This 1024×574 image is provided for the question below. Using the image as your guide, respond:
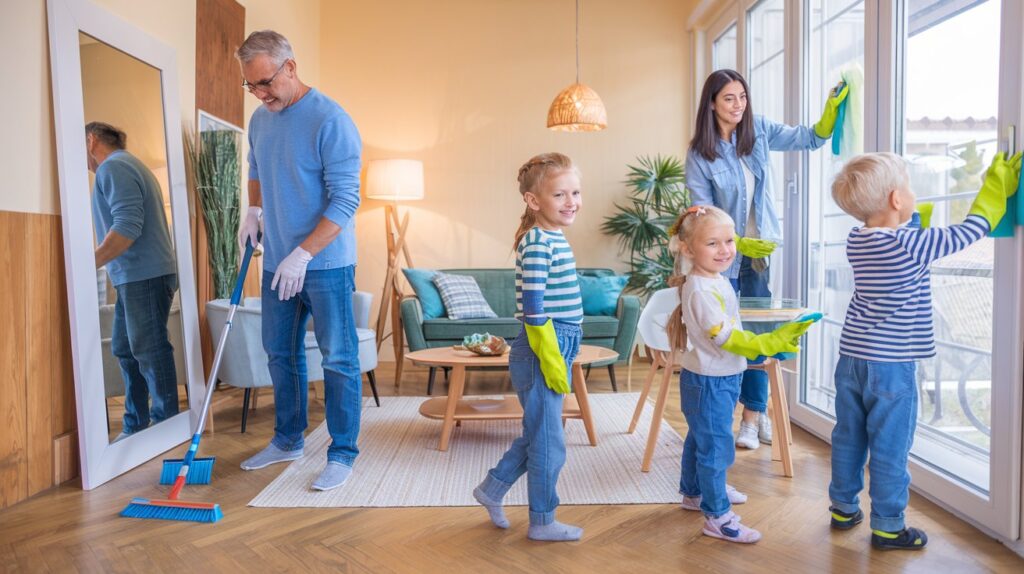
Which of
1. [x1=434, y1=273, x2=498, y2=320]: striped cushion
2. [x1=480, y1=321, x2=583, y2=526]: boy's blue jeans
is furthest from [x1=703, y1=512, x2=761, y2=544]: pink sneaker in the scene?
[x1=434, y1=273, x2=498, y2=320]: striped cushion

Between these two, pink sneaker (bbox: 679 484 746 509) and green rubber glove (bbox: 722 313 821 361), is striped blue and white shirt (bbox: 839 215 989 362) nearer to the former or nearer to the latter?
green rubber glove (bbox: 722 313 821 361)

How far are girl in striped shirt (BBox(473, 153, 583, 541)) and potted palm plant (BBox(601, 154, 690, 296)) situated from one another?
11.8ft

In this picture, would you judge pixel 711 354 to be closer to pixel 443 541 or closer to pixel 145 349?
pixel 443 541

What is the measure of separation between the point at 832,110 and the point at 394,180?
335cm

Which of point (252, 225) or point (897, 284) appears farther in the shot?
point (252, 225)

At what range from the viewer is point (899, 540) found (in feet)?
7.16

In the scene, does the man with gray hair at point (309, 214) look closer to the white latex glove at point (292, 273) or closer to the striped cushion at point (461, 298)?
the white latex glove at point (292, 273)

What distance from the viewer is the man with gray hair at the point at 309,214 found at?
2742 millimetres

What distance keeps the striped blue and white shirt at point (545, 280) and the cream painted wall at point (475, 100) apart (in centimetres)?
402

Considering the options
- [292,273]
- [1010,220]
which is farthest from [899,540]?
[292,273]

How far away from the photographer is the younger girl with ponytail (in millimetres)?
2217

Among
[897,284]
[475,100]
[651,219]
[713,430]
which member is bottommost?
[713,430]

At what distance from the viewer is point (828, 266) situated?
3.64 meters

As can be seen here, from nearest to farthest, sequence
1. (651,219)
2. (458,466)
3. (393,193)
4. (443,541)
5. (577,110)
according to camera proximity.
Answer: (443,541) < (458,466) < (577,110) < (393,193) < (651,219)
